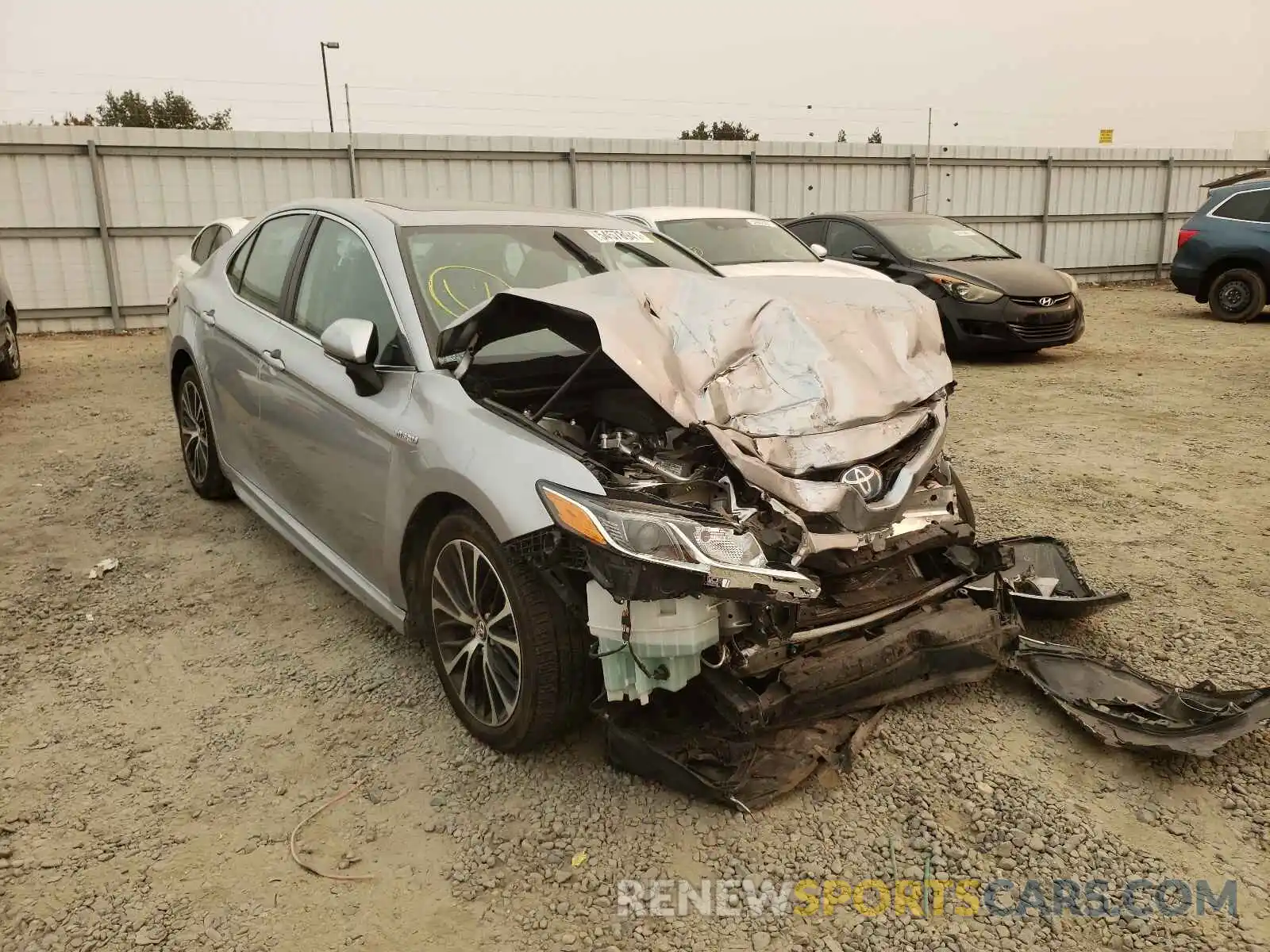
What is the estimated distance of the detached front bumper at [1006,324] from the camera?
9312mm

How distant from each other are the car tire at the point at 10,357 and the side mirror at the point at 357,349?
7383 mm

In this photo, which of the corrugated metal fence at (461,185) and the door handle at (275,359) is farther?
the corrugated metal fence at (461,185)

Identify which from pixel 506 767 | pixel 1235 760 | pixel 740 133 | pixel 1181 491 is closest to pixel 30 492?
pixel 506 767

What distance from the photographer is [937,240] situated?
34.2ft

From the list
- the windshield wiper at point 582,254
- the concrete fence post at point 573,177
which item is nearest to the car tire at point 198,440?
the windshield wiper at point 582,254

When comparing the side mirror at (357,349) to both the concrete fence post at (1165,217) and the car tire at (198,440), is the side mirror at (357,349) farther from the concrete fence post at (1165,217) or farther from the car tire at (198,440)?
the concrete fence post at (1165,217)

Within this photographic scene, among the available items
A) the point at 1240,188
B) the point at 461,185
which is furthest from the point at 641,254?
the point at 1240,188

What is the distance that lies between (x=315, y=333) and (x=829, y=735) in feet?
8.10

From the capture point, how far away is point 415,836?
2584 millimetres

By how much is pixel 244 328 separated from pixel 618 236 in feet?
5.72

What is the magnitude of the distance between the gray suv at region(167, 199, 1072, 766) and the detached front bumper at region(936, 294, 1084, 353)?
6.20 m

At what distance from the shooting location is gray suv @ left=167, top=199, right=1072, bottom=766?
2.46 m

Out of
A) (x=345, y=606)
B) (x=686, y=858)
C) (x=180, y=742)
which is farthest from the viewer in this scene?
(x=345, y=606)

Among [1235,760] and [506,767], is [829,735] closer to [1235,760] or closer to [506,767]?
[506,767]
